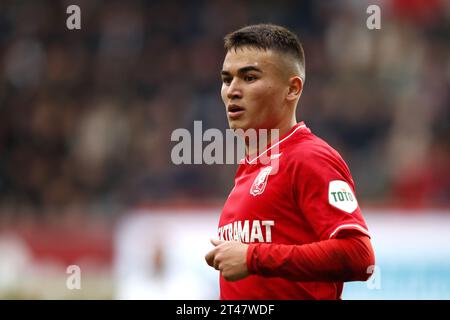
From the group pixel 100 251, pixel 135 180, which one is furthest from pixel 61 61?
pixel 100 251

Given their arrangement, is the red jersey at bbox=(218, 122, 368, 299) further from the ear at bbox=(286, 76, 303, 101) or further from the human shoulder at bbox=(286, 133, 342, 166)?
the ear at bbox=(286, 76, 303, 101)

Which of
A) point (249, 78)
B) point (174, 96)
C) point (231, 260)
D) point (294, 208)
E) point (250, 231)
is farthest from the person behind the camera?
point (174, 96)

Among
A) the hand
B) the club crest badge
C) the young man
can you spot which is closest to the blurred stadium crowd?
the young man

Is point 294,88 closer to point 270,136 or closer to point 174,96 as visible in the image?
point 270,136

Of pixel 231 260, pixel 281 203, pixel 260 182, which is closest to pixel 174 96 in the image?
pixel 260 182

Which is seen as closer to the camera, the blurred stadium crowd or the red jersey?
the red jersey

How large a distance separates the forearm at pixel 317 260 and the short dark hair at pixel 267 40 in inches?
41.2

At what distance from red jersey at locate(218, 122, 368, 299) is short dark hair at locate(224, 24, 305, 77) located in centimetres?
39

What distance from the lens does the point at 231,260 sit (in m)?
3.82

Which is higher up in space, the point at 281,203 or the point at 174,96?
the point at 174,96

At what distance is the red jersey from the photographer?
378 cm

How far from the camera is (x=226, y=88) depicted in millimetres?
4367

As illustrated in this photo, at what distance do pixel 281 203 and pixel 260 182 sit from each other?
7.7 inches
